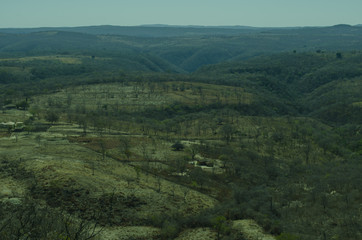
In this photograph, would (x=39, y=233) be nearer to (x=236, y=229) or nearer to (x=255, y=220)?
(x=236, y=229)

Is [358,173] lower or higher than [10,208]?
lower

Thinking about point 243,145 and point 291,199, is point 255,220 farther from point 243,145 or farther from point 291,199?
point 243,145

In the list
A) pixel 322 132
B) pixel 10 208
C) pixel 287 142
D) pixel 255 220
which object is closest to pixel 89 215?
pixel 10 208

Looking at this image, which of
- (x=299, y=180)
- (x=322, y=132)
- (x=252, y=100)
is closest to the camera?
(x=299, y=180)

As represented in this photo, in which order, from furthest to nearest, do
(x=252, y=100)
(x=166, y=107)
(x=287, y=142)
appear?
(x=252, y=100) < (x=166, y=107) < (x=287, y=142)

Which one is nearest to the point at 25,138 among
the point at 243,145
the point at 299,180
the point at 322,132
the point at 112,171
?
the point at 112,171

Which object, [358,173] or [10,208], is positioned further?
[358,173]

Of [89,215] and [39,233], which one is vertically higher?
[39,233]

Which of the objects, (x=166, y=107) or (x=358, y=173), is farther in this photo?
(x=166, y=107)

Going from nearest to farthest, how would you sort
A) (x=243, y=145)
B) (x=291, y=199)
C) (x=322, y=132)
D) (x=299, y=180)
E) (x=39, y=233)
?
1. (x=39, y=233)
2. (x=291, y=199)
3. (x=299, y=180)
4. (x=243, y=145)
5. (x=322, y=132)
